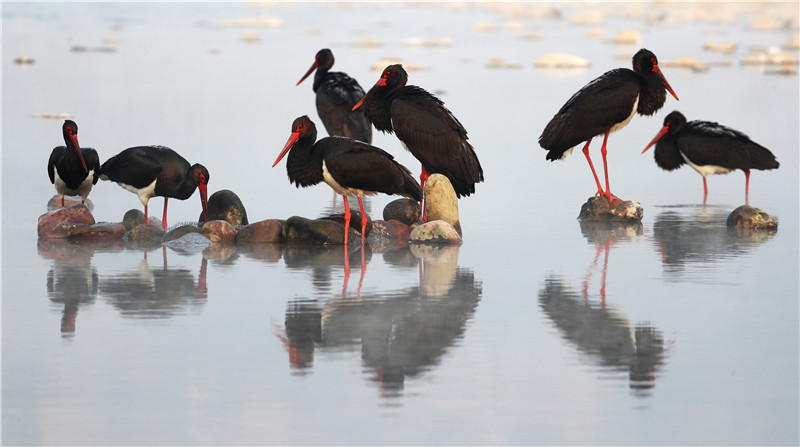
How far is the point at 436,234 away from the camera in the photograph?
12203 mm

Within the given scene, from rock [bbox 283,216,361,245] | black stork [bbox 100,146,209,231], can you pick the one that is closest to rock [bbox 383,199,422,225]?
rock [bbox 283,216,361,245]

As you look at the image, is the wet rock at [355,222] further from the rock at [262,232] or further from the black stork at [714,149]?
the black stork at [714,149]

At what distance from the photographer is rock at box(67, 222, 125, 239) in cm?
1209

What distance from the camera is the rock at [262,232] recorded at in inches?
474

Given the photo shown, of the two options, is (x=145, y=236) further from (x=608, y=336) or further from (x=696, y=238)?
(x=696, y=238)

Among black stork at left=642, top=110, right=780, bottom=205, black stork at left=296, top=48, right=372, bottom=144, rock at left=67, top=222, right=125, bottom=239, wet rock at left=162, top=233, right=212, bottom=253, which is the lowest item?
wet rock at left=162, top=233, right=212, bottom=253

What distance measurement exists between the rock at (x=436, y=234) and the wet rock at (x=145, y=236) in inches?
104

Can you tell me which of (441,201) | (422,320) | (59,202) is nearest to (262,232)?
(441,201)

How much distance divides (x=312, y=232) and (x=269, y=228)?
45 cm

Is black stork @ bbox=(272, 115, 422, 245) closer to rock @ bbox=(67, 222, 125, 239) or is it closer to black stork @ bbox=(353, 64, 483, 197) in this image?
black stork @ bbox=(353, 64, 483, 197)

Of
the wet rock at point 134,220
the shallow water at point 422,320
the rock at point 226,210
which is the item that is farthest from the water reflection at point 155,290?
the wet rock at point 134,220

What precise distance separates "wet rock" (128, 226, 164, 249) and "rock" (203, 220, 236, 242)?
51 centimetres

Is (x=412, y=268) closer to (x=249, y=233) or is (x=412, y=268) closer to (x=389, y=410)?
(x=249, y=233)

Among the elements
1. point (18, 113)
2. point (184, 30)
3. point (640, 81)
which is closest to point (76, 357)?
point (640, 81)
